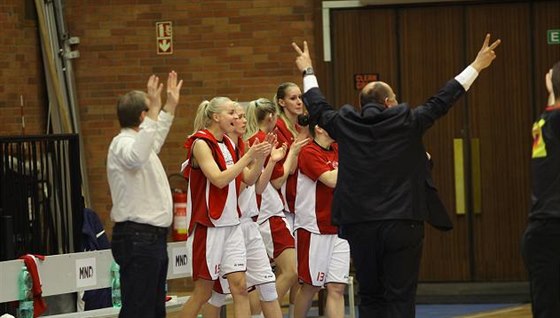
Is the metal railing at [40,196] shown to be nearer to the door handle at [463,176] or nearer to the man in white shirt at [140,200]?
the man in white shirt at [140,200]

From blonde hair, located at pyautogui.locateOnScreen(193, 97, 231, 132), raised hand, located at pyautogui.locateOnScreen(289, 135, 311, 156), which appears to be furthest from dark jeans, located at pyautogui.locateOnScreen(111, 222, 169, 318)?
raised hand, located at pyautogui.locateOnScreen(289, 135, 311, 156)

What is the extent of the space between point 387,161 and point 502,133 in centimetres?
572

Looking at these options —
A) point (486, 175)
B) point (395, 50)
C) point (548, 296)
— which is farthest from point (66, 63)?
point (548, 296)

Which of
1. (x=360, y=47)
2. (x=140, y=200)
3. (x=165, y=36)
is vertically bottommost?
(x=140, y=200)

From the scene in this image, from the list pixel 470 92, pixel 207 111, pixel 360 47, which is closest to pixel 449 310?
pixel 470 92

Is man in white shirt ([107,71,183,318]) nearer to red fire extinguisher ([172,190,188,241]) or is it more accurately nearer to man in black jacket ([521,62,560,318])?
man in black jacket ([521,62,560,318])

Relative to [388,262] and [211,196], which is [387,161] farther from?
[211,196]

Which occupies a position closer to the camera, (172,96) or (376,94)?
(172,96)

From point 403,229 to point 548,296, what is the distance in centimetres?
101

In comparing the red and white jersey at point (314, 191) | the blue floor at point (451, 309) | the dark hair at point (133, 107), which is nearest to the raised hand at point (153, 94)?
the dark hair at point (133, 107)

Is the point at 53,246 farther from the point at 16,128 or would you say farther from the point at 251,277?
the point at 16,128

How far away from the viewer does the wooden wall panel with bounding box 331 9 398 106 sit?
1280 cm

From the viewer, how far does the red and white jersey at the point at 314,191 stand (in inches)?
370

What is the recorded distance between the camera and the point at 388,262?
739 centimetres
